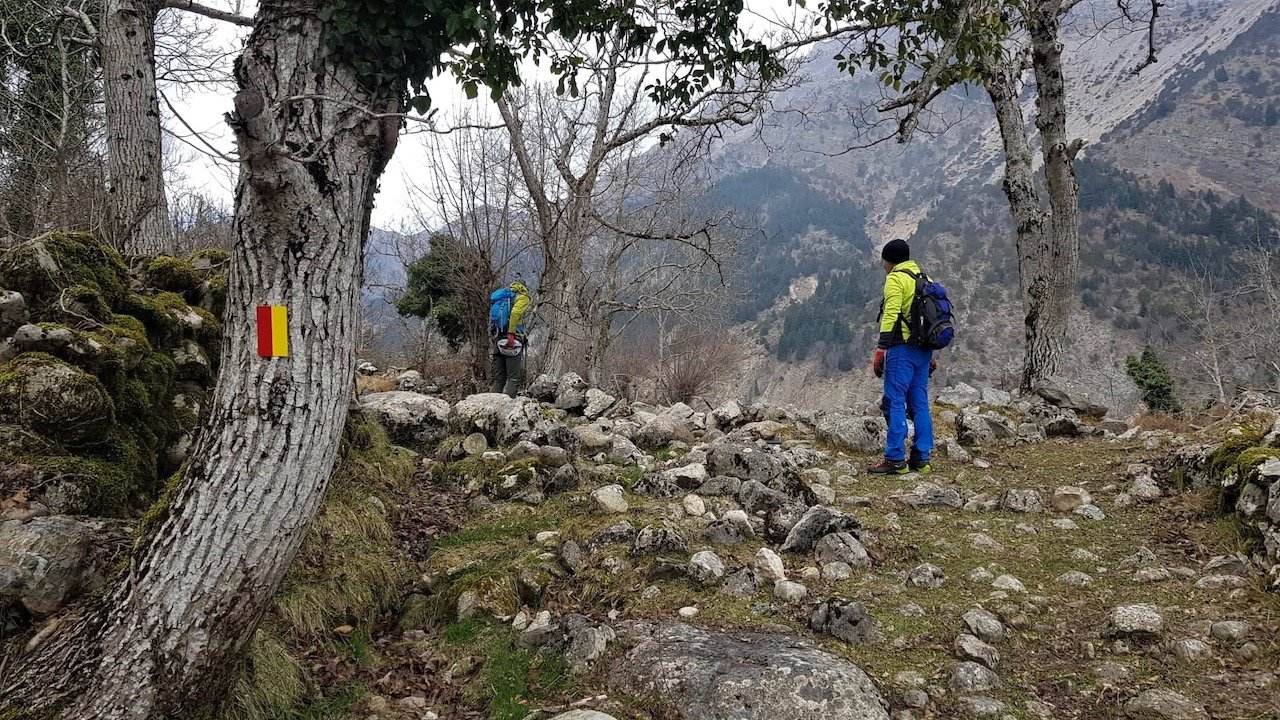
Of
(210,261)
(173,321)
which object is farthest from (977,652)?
(210,261)

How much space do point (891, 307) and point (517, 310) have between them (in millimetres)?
5221

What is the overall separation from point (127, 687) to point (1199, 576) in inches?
181

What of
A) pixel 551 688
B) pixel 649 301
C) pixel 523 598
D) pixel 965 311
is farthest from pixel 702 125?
pixel 965 311

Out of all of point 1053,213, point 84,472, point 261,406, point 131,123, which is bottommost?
point 84,472

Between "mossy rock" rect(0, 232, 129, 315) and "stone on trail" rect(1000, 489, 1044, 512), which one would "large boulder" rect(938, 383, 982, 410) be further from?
"mossy rock" rect(0, 232, 129, 315)

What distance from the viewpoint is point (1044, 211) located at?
8516 millimetres

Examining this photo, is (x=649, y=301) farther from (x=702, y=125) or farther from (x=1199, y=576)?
(x=1199, y=576)

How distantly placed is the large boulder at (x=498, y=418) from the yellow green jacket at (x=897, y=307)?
11.1ft

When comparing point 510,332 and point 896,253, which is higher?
point 896,253

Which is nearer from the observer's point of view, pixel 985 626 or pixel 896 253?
pixel 985 626

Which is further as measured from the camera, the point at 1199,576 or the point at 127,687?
the point at 1199,576

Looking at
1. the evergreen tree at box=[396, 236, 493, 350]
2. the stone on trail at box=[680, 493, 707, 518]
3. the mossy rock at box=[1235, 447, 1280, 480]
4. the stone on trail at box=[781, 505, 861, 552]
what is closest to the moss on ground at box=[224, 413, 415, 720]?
the stone on trail at box=[680, 493, 707, 518]

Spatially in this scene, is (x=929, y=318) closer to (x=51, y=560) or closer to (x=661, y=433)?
(x=661, y=433)

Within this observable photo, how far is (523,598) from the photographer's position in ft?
11.1
